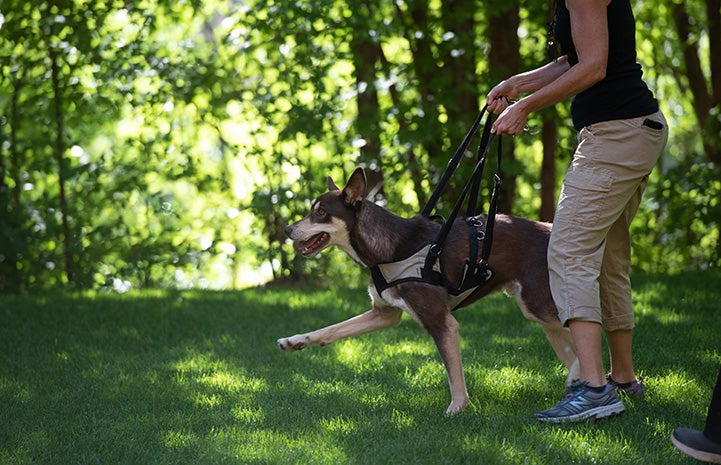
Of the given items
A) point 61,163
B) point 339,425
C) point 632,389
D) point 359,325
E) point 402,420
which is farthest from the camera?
point 61,163

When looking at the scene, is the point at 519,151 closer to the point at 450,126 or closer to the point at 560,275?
the point at 450,126

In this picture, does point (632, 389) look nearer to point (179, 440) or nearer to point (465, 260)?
point (465, 260)

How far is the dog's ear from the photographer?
5.21 m

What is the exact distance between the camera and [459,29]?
1073 centimetres

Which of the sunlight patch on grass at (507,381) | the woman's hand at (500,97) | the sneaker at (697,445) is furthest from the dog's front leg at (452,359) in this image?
the sneaker at (697,445)

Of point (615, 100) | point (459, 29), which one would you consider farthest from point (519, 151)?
point (615, 100)

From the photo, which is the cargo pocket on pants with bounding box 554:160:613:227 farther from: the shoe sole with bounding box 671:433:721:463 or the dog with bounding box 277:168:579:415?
the shoe sole with bounding box 671:433:721:463

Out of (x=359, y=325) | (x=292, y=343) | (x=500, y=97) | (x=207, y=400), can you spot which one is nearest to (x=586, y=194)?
(x=500, y=97)

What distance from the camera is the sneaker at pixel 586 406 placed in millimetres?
4547

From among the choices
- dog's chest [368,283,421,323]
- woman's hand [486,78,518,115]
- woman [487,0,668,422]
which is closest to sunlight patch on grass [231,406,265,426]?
dog's chest [368,283,421,323]

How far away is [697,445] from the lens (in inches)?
150

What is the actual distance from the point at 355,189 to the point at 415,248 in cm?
49

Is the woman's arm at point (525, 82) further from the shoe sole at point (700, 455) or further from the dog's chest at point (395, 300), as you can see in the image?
the shoe sole at point (700, 455)

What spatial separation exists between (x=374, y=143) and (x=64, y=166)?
365cm
